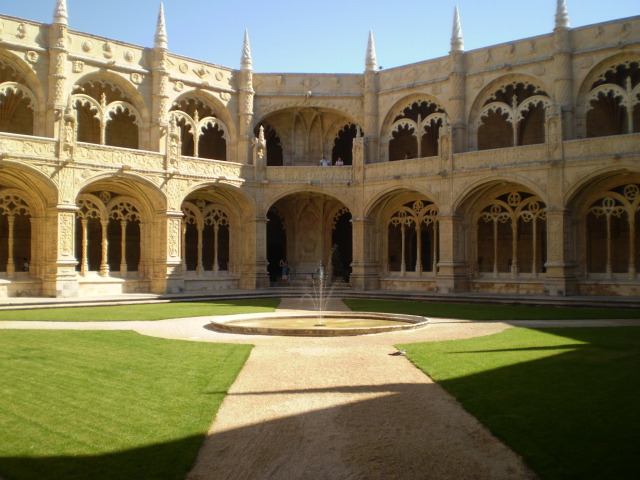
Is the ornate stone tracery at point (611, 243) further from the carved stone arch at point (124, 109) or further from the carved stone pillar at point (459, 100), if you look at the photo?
the carved stone arch at point (124, 109)

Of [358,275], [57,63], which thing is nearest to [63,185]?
[57,63]

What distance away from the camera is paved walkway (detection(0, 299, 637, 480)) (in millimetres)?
5191

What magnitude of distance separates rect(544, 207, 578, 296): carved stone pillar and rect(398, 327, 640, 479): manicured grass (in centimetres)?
1069

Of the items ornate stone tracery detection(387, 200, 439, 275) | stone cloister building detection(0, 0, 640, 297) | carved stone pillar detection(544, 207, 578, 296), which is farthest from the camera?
ornate stone tracery detection(387, 200, 439, 275)

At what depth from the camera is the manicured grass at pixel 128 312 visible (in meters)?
16.5

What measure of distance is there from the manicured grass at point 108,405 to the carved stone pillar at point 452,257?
15613 mm

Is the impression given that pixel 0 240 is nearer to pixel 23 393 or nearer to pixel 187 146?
pixel 187 146

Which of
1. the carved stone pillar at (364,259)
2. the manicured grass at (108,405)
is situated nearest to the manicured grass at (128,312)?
the manicured grass at (108,405)

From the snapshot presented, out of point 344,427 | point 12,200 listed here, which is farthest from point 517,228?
point 344,427

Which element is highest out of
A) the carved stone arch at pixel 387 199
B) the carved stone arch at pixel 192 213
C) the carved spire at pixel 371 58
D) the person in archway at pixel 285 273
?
the carved spire at pixel 371 58

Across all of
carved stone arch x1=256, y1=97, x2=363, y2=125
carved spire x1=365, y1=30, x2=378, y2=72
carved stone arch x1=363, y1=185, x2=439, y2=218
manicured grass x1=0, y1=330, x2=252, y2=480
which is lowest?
manicured grass x1=0, y1=330, x2=252, y2=480

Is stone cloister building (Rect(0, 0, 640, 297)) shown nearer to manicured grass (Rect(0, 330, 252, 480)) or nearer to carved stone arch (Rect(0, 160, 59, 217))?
carved stone arch (Rect(0, 160, 59, 217))

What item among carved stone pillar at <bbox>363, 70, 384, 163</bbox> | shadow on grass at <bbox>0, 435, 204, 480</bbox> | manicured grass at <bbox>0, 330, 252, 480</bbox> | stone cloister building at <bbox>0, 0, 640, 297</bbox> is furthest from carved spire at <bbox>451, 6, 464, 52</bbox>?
shadow on grass at <bbox>0, 435, 204, 480</bbox>

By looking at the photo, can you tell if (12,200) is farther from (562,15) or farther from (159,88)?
(562,15)
